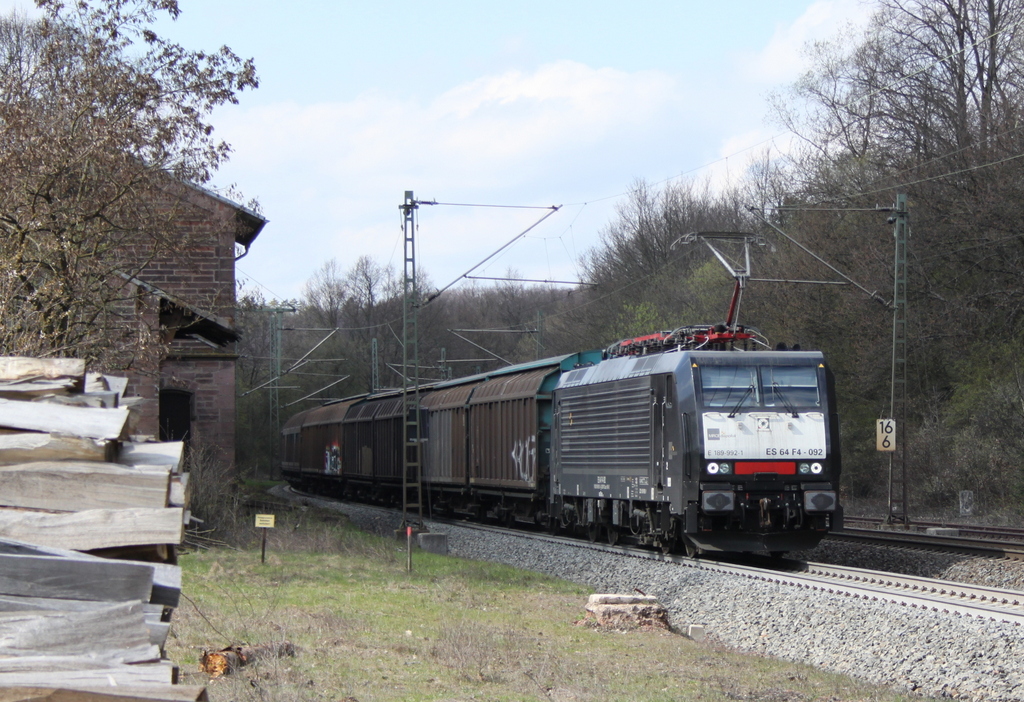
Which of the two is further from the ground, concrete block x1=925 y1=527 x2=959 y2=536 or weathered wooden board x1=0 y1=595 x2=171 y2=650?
weathered wooden board x1=0 y1=595 x2=171 y2=650

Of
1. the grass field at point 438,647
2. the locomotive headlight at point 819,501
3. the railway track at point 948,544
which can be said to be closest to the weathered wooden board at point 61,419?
the grass field at point 438,647

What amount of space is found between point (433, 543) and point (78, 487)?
16.1 meters

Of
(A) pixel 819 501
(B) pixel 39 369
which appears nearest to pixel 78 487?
(B) pixel 39 369

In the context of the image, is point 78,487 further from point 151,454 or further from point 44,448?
point 151,454

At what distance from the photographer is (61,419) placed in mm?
5039

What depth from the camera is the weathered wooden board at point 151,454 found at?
5.09 meters

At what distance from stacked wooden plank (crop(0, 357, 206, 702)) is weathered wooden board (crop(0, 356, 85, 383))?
44 mm

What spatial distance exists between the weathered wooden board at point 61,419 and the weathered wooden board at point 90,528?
477mm

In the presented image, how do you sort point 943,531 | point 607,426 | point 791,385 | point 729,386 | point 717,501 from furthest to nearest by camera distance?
point 943,531 < point 607,426 < point 791,385 < point 729,386 < point 717,501

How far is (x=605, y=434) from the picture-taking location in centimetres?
1739

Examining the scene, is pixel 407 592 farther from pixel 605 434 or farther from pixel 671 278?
pixel 671 278

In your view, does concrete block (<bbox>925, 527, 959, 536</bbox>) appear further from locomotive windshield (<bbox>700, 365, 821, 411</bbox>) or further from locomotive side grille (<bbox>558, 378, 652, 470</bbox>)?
locomotive windshield (<bbox>700, 365, 821, 411</bbox>)

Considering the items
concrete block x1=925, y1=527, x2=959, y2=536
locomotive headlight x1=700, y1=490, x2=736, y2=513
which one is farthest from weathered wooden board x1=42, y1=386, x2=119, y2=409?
concrete block x1=925, y1=527, x2=959, y2=536

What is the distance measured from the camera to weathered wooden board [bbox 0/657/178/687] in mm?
3580
